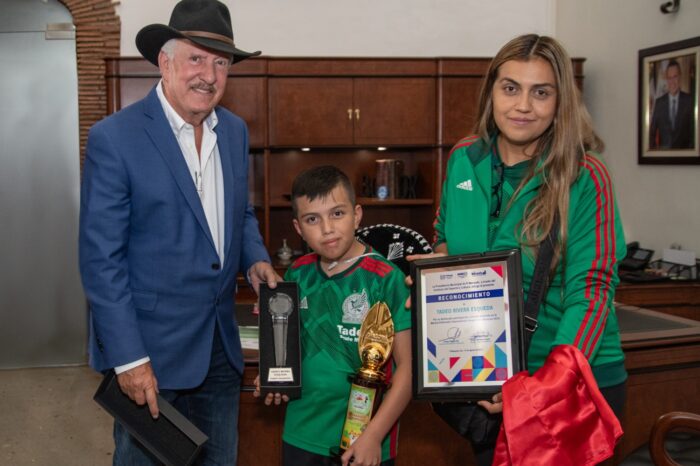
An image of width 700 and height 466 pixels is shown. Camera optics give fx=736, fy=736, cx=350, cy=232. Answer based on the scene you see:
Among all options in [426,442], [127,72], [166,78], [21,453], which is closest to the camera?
[166,78]

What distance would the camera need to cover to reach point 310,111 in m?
5.64

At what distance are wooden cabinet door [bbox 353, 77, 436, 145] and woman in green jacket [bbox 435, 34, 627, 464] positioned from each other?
384cm

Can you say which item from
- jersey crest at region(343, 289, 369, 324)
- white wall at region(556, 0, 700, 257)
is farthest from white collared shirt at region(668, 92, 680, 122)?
jersey crest at region(343, 289, 369, 324)

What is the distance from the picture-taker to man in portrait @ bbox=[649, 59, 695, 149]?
469 centimetres

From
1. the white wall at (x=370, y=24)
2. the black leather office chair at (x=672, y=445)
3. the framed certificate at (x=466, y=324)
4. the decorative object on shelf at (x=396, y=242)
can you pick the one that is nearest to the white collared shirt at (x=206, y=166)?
the framed certificate at (x=466, y=324)

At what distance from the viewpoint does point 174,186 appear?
1897 millimetres

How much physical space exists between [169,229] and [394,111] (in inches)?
158

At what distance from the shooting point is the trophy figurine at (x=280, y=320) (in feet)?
6.59

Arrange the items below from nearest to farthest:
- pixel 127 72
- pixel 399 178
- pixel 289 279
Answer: pixel 289 279
pixel 127 72
pixel 399 178

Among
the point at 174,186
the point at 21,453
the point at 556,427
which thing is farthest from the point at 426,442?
the point at 21,453

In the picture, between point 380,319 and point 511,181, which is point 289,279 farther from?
point 511,181

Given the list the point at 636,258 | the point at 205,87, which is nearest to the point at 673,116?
the point at 636,258

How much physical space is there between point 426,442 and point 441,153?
341 centimetres

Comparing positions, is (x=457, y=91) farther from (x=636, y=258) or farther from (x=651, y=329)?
(x=651, y=329)
